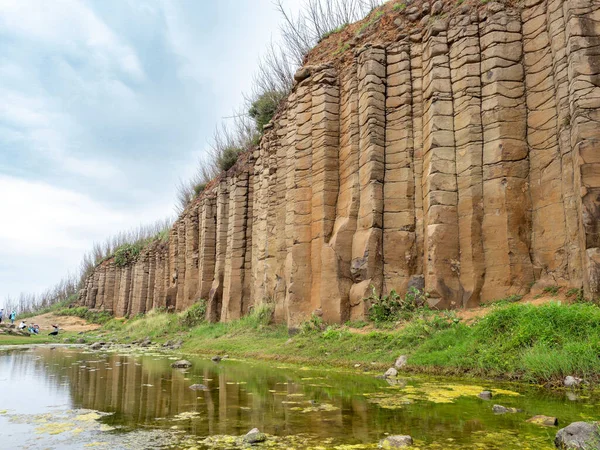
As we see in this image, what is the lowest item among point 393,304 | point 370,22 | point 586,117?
point 393,304

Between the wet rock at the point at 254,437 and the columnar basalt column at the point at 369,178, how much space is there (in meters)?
8.53

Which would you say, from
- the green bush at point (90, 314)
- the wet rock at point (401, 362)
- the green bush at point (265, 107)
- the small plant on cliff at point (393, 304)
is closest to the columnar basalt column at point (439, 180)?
the small plant on cliff at point (393, 304)

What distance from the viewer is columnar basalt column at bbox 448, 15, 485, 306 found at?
11.0 metres

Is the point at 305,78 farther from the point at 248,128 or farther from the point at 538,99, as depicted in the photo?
the point at 248,128

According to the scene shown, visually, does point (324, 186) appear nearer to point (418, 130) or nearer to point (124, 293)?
point (418, 130)

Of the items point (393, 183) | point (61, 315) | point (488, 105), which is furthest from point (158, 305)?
point (488, 105)

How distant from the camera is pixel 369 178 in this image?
43.0ft

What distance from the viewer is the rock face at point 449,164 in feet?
32.2

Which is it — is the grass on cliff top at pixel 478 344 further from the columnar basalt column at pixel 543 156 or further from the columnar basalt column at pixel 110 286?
the columnar basalt column at pixel 110 286

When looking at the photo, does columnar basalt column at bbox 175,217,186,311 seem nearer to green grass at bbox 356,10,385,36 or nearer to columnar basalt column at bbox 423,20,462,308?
green grass at bbox 356,10,385,36

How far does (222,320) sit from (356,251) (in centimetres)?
1022

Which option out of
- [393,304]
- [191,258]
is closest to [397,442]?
[393,304]

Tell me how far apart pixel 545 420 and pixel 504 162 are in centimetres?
777

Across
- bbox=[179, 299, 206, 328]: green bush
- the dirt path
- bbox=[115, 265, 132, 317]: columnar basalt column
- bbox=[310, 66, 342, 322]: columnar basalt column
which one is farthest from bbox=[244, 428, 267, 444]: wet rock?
bbox=[115, 265, 132, 317]: columnar basalt column
